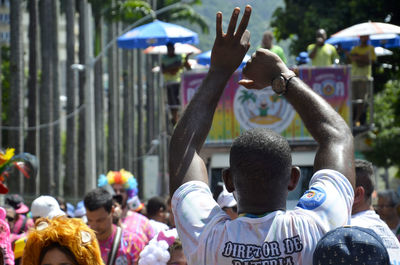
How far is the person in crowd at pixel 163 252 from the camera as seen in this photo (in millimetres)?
6125

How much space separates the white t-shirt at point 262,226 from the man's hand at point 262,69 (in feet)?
1.57

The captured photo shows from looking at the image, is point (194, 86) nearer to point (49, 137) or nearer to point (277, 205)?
point (277, 205)

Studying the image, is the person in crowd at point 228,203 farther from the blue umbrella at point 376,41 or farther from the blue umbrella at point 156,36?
the blue umbrella at point 156,36

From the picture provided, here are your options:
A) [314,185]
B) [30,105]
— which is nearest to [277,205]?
[314,185]

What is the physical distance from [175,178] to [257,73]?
1.90 feet

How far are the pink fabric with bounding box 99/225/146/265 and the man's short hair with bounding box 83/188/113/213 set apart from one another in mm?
263

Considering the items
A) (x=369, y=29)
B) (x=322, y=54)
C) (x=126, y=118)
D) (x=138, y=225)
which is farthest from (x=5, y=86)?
(x=138, y=225)

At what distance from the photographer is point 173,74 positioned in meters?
16.1

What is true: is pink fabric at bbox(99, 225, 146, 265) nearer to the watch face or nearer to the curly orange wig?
the curly orange wig

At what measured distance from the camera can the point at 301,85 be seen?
149 inches

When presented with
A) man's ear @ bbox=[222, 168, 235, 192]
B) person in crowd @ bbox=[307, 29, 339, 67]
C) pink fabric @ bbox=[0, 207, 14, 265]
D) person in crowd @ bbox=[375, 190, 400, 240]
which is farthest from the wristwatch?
person in crowd @ bbox=[307, 29, 339, 67]

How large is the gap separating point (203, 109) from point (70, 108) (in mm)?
34234

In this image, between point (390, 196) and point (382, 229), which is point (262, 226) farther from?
point (390, 196)

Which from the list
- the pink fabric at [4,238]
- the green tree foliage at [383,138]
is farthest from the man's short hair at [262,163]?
the green tree foliage at [383,138]
